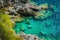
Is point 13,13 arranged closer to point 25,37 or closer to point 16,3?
point 16,3

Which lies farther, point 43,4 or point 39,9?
point 43,4

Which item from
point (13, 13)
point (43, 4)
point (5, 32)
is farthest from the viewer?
point (43, 4)

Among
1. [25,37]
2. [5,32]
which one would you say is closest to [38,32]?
[25,37]

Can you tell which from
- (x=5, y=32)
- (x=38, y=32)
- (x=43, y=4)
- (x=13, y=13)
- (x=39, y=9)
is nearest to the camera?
(x=5, y=32)

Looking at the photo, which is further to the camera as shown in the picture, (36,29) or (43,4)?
(43,4)

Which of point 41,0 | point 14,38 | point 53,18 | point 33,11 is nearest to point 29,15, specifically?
point 33,11

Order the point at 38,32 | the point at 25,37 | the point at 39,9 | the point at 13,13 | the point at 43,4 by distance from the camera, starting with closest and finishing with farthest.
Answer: the point at 25,37
the point at 38,32
the point at 13,13
the point at 39,9
the point at 43,4

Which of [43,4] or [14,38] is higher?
[14,38]

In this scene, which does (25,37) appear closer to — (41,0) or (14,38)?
(14,38)

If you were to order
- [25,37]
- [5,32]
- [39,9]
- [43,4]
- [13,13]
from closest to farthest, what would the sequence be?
[5,32], [25,37], [13,13], [39,9], [43,4]
